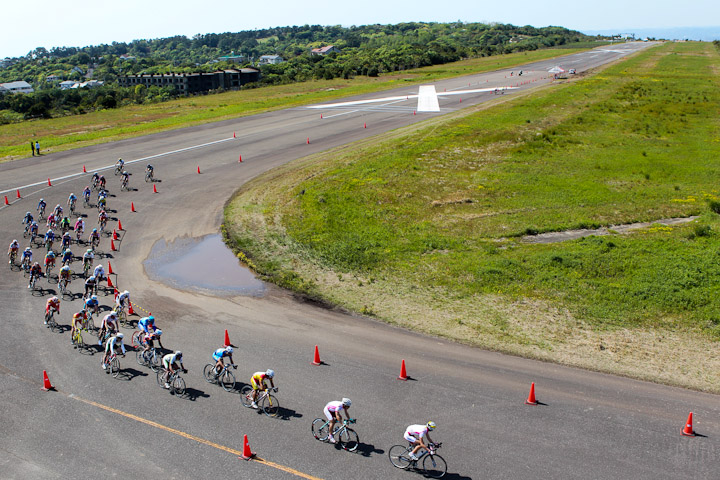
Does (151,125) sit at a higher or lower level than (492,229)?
higher

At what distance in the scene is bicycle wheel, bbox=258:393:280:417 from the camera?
1766 cm

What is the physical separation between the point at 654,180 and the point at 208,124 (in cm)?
5157

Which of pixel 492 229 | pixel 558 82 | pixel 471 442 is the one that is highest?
pixel 558 82

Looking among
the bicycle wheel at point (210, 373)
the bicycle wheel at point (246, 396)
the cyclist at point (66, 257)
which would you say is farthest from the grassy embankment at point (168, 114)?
the bicycle wheel at point (246, 396)

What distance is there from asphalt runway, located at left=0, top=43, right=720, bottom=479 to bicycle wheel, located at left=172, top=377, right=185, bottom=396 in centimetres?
28

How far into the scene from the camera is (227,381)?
18984 millimetres

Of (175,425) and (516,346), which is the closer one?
(175,425)

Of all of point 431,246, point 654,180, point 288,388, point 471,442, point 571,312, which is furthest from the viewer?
point 654,180

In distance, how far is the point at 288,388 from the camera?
19125 mm

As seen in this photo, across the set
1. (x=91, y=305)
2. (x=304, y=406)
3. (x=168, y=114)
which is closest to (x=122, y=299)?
(x=91, y=305)

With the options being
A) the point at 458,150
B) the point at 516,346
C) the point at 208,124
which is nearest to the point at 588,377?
the point at 516,346

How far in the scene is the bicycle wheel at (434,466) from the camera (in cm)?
Result: 1512

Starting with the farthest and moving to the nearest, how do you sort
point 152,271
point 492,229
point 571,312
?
point 492,229 < point 152,271 < point 571,312

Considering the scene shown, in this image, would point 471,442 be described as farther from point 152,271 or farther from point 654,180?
point 654,180
